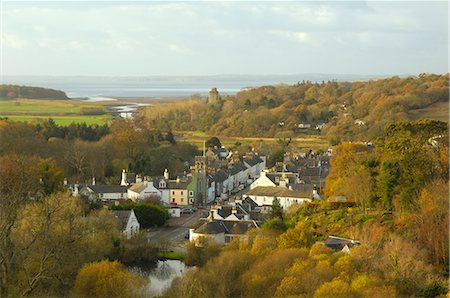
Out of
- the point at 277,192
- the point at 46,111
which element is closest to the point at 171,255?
the point at 277,192

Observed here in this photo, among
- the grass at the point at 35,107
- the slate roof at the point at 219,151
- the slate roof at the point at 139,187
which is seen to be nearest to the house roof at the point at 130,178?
the slate roof at the point at 139,187

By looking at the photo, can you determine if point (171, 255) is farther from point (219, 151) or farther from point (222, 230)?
point (219, 151)

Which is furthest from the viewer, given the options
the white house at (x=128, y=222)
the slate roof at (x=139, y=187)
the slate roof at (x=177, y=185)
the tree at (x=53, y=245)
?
the slate roof at (x=177, y=185)

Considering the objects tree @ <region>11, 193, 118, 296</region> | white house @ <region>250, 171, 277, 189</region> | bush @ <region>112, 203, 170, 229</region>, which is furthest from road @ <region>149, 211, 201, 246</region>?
white house @ <region>250, 171, 277, 189</region>

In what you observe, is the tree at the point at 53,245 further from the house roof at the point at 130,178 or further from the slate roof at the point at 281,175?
the slate roof at the point at 281,175

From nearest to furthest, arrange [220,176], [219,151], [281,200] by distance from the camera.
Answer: [281,200]
[220,176]
[219,151]

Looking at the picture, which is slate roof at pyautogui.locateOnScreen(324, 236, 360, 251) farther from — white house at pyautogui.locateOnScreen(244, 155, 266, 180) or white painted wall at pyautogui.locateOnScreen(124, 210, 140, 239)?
white house at pyautogui.locateOnScreen(244, 155, 266, 180)
